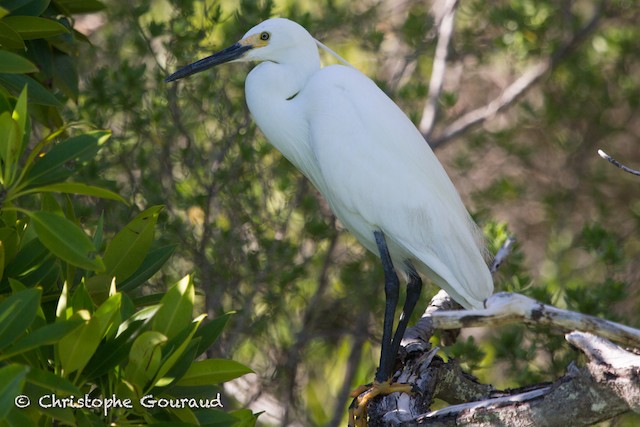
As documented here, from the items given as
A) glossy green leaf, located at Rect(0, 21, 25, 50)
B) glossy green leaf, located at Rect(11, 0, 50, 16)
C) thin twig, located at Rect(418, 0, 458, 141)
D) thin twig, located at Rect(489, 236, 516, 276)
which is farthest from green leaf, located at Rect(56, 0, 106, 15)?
thin twig, located at Rect(418, 0, 458, 141)

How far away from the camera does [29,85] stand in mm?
1949

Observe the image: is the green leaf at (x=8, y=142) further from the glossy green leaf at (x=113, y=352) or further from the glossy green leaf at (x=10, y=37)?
the glossy green leaf at (x=10, y=37)

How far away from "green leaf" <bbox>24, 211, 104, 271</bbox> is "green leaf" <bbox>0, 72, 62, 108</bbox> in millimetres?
575

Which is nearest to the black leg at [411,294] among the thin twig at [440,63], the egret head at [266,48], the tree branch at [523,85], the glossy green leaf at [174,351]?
the egret head at [266,48]

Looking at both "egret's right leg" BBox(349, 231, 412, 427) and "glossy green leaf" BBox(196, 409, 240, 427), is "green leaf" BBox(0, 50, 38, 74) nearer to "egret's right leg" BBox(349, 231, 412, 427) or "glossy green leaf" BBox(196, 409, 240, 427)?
"glossy green leaf" BBox(196, 409, 240, 427)

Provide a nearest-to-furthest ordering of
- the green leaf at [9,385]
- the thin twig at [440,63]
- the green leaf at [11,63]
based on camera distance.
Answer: the green leaf at [9,385], the green leaf at [11,63], the thin twig at [440,63]

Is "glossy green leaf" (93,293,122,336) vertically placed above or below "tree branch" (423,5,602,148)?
above

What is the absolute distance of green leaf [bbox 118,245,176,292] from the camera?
1801mm

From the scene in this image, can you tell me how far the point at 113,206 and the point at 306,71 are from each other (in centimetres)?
121

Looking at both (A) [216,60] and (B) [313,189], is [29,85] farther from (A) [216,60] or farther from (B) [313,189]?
(B) [313,189]

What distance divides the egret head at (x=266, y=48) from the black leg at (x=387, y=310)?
2.12 feet

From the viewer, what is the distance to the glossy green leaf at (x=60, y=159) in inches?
58.1

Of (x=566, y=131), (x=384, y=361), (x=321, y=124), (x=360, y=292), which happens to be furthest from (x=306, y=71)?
(x=566, y=131)

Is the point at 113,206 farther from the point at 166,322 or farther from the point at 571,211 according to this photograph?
the point at 571,211
